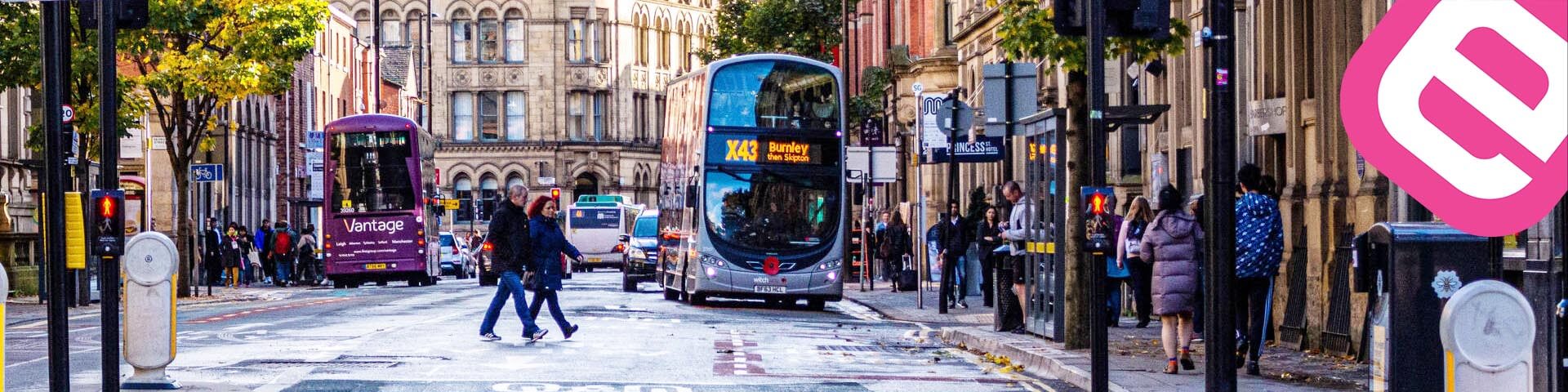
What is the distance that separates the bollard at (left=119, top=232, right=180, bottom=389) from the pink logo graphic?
791 cm

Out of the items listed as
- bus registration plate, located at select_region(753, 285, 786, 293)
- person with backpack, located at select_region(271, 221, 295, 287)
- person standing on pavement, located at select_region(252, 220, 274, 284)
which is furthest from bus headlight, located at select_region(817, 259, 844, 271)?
person standing on pavement, located at select_region(252, 220, 274, 284)

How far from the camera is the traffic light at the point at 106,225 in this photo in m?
12.0

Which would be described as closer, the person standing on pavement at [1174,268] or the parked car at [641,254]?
Answer: the person standing on pavement at [1174,268]

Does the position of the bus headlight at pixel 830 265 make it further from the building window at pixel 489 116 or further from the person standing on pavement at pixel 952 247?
the building window at pixel 489 116

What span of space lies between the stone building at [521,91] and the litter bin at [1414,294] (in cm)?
9620

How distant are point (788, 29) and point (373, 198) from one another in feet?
68.5

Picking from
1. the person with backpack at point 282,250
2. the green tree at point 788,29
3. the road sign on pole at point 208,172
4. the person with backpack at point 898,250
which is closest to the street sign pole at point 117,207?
the person with backpack at point 898,250

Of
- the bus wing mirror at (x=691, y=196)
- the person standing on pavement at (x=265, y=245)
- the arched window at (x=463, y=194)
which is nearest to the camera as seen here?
the bus wing mirror at (x=691, y=196)

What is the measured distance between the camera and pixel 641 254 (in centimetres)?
4488

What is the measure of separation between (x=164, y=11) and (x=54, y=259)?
2582 cm

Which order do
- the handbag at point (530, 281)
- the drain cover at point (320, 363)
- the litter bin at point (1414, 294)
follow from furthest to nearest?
the handbag at point (530, 281) → the drain cover at point (320, 363) → the litter bin at point (1414, 294)

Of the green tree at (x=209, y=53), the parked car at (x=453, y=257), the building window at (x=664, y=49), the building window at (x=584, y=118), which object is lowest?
the parked car at (x=453, y=257)

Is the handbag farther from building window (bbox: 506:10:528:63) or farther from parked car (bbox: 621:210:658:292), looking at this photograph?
building window (bbox: 506:10:528:63)

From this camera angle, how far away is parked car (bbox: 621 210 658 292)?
42.4 meters
